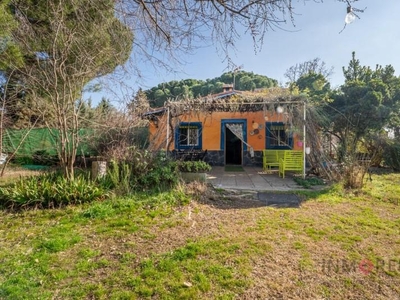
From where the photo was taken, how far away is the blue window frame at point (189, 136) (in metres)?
11.9

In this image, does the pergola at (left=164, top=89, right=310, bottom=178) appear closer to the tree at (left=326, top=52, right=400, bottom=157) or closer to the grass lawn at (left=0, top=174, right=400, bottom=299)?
the grass lawn at (left=0, top=174, right=400, bottom=299)

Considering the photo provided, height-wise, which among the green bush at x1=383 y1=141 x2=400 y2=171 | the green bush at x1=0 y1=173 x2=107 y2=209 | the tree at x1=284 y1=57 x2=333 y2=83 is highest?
the tree at x1=284 y1=57 x2=333 y2=83

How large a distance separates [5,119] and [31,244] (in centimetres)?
593

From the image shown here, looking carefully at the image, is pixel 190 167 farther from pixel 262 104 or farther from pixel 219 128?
pixel 219 128

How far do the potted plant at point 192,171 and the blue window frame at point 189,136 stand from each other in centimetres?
531

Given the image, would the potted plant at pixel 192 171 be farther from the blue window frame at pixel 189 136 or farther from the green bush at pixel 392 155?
the green bush at pixel 392 155

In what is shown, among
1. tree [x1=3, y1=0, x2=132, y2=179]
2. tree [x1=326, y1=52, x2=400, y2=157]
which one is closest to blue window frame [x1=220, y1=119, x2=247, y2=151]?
tree [x1=326, y1=52, x2=400, y2=157]

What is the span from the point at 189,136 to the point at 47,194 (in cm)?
829

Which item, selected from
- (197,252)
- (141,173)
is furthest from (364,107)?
(197,252)

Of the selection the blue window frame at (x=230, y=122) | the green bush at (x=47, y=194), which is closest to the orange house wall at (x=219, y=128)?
the blue window frame at (x=230, y=122)

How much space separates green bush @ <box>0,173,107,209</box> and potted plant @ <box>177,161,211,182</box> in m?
2.37

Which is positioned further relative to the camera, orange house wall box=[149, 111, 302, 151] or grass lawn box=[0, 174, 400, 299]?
orange house wall box=[149, 111, 302, 151]

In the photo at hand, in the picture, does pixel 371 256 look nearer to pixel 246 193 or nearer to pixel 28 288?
pixel 246 193

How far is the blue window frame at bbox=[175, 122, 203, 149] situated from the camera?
11.9m
